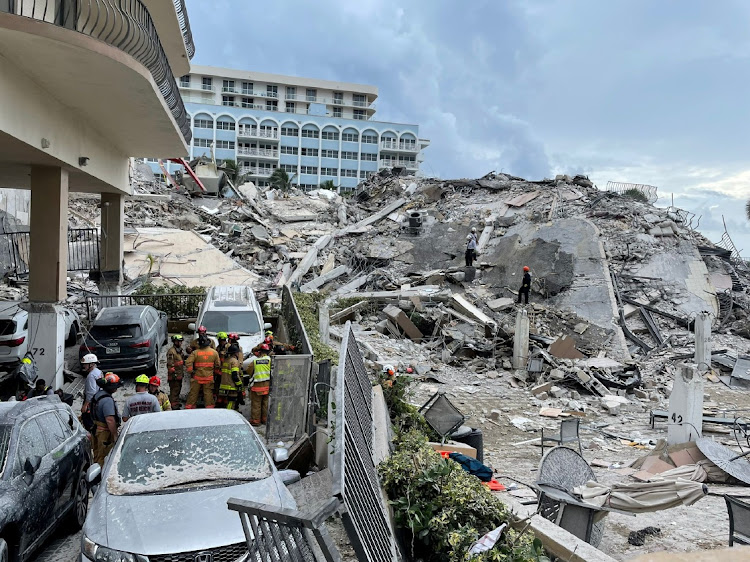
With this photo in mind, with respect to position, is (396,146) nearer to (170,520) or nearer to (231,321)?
(231,321)

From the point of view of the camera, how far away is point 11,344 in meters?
10.9

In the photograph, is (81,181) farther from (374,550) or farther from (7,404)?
(374,550)

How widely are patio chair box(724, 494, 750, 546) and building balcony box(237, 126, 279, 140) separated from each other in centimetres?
7146

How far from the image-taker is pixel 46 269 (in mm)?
10891

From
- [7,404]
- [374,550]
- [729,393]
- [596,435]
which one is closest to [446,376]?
[596,435]

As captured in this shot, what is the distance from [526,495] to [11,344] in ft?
30.1

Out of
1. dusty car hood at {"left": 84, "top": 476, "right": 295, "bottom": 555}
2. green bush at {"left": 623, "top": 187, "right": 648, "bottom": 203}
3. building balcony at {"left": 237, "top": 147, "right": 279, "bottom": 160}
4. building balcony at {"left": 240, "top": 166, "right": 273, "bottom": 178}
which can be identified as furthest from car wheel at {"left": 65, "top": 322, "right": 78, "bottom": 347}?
building balcony at {"left": 237, "top": 147, "right": 279, "bottom": 160}

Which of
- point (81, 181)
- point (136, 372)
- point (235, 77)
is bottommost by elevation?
point (136, 372)

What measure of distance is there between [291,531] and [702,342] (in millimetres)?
16922

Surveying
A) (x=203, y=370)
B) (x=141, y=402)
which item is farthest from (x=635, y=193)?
(x=141, y=402)

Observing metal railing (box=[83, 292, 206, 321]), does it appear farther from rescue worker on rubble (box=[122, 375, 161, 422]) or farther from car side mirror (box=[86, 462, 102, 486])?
car side mirror (box=[86, 462, 102, 486])

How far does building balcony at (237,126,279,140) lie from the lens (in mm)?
72188

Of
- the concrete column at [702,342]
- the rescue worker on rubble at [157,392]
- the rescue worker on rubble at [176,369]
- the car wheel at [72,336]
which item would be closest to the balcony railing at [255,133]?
the car wheel at [72,336]

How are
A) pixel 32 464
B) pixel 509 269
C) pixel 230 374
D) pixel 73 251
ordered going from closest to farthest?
pixel 32 464
pixel 230 374
pixel 73 251
pixel 509 269
